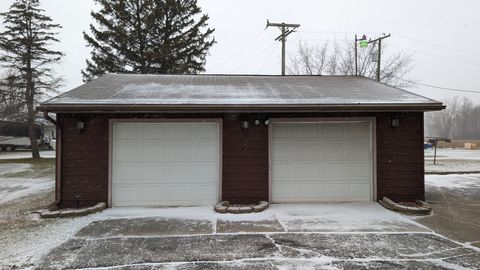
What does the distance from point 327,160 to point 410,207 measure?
1925 mm

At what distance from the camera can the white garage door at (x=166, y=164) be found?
804 cm

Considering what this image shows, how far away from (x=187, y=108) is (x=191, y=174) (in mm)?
1576

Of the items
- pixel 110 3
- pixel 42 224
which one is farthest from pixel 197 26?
pixel 42 224

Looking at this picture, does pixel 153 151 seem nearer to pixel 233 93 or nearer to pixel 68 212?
pixel 68 212

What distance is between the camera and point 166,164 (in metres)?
8.11

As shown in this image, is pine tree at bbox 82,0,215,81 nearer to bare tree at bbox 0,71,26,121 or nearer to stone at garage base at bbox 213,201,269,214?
bare tree at bbox 0,71,26,121

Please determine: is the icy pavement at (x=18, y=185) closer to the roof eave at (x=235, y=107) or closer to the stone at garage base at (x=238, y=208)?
the roof eave at (x=235, y=107)

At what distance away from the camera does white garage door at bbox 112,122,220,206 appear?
26.4 feet

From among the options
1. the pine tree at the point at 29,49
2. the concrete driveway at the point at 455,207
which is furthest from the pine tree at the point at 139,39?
the concrete driveway at the point at 455,207

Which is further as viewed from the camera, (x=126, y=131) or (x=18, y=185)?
(x=18, y=185)

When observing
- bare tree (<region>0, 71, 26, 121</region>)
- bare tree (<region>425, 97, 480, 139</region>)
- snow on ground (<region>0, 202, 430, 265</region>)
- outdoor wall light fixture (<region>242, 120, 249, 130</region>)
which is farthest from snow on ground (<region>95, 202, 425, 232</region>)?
bare tree (<region>425, 97, 480, 139</region>)

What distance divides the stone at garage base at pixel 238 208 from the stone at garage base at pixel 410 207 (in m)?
2.56

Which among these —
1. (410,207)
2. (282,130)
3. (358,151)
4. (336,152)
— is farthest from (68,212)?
(410,207)

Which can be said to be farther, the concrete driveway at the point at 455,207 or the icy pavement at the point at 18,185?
the icy pavement at the point at 18,185
